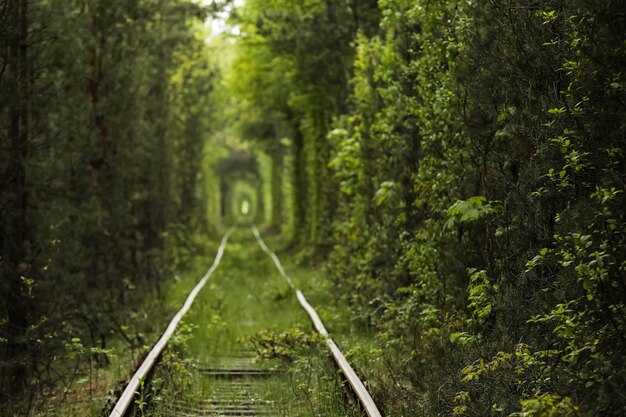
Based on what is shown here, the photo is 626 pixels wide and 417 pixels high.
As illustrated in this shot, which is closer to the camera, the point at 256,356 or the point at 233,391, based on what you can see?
the point at 233,391

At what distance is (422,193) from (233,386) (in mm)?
3535

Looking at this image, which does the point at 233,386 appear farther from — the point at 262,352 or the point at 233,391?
the point at 262,352

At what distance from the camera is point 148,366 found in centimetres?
765

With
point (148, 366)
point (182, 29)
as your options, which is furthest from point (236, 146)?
point (148, 366)

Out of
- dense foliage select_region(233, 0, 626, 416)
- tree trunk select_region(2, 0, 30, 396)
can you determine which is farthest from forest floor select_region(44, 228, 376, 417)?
tree trunk select_region(2, 0, 30, 396)

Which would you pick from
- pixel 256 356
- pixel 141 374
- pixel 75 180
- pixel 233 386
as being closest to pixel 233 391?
pixel 233 386

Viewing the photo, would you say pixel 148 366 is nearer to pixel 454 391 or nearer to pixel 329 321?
pixel 454 391

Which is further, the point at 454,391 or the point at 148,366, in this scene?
the point at 148,366

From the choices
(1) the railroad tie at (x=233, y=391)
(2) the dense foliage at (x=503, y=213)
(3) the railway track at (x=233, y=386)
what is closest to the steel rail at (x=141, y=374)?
(3) the railway track at (x=233, y=386)

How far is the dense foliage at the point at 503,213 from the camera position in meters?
5.06

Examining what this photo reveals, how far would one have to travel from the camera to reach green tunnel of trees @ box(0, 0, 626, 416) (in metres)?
5.25

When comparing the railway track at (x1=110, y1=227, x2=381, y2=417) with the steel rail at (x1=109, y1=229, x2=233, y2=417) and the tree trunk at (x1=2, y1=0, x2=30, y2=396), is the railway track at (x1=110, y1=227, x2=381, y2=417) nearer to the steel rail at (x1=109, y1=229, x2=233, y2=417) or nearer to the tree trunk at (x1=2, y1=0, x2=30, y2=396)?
the steel rail at (x1=109, y1=229, x2=233, y2=417)

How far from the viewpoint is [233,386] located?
8391mm

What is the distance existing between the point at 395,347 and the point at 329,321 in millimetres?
3210
